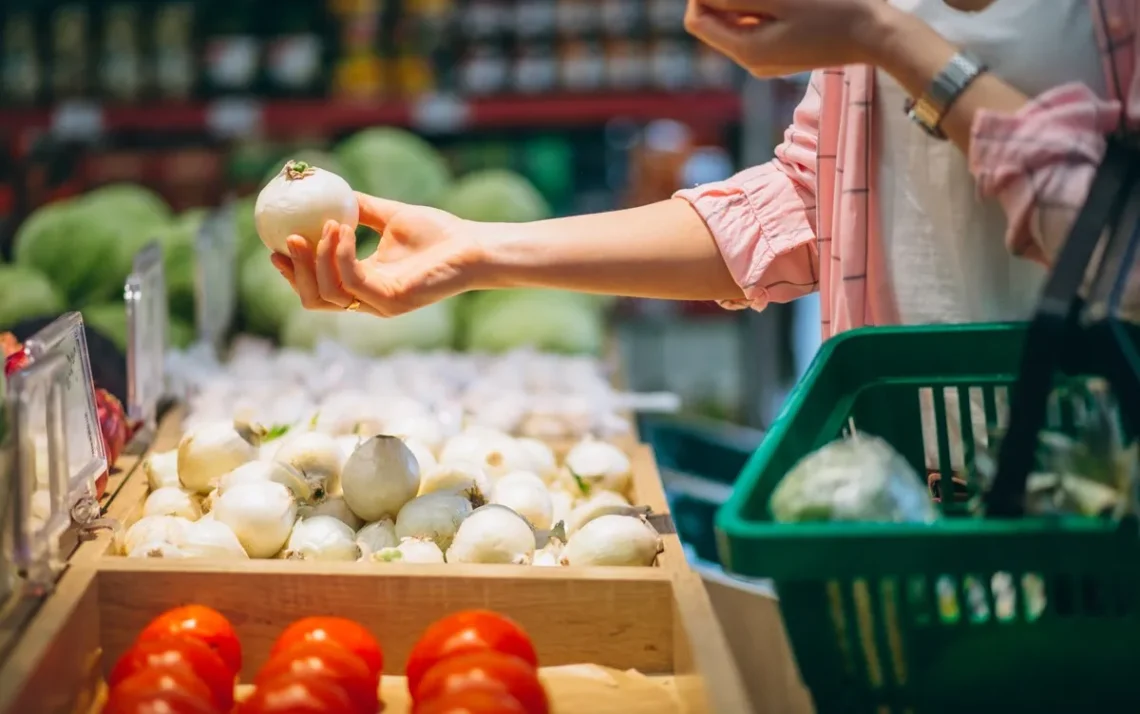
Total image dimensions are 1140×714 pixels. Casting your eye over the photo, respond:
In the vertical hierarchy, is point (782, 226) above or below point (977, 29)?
below

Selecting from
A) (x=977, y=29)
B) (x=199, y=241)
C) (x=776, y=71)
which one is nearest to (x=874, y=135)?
(x=977, y=29)

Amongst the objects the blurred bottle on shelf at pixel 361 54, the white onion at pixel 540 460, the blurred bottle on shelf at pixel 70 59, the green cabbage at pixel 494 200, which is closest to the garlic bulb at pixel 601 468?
the white onion at pixel 540 460

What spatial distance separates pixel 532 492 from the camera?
69.5 inches

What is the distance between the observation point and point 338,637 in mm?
1305

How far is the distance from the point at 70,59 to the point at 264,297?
155 centimetres

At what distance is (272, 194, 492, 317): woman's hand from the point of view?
4.95ft

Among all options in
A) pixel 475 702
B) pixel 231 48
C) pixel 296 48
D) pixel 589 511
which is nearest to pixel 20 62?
pixel 231 48

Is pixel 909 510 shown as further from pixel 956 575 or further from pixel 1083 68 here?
pixel 1083 68

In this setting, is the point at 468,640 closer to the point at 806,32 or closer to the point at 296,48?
the point at 806,32

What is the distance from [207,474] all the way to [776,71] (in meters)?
0.97

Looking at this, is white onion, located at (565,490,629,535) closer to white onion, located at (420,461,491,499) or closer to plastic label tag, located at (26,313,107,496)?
white onion, located at (420,461,491,499)

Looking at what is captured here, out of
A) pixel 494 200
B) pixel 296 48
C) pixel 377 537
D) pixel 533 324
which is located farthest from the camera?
pixel 296 48

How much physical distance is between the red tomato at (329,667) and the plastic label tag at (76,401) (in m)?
0.40

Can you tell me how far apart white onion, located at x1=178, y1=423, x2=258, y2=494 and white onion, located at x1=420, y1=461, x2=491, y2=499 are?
0.84 ft
